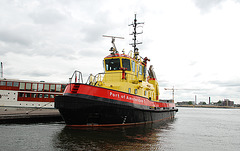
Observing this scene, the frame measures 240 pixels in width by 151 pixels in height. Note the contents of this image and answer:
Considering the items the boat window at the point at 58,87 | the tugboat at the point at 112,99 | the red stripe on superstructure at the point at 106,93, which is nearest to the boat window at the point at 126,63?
the tugboat at the point at 112,99

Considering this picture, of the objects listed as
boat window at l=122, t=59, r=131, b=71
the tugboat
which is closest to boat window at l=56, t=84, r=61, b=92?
the tugboat

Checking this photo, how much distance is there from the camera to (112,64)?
13727mm

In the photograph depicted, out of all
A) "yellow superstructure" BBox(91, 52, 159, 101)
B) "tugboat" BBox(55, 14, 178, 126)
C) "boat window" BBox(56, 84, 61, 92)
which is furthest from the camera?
"boat window" BBox(56, 84, 61, 92)

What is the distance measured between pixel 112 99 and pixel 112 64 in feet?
11.7

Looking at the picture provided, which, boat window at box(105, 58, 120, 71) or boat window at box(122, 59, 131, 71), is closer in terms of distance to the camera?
boat window at box(122, 59, 131, 71)

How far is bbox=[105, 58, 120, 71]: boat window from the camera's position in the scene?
1354cm

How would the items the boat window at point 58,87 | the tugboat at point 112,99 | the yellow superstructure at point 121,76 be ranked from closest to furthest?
1. the tugboat at point 112,99
2. the yellow superstructure at point 121,76
3. the boat window at point 58,87

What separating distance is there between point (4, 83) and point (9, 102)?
227 cm

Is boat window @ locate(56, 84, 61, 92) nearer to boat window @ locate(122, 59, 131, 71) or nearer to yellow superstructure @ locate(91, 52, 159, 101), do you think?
yellow superstructure @ locate(91, 52, 159, 101)

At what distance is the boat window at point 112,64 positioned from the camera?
533 inches

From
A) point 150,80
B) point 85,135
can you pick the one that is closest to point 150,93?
point 150,80

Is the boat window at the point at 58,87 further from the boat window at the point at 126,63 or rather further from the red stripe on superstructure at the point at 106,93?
the red stripe on superstructure at the point at 106,93

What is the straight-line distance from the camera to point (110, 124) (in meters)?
11.2

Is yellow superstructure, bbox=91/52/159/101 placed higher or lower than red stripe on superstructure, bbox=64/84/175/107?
higher
